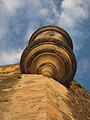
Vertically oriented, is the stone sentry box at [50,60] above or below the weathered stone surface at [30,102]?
above

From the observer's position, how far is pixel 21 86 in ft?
18.1

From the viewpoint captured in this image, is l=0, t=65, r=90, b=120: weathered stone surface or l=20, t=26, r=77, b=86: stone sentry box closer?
l=0, t=65, r=90, b=120: weathered stone surface

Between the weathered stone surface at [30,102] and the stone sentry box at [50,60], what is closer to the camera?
the weathered stone surface at [30,102]

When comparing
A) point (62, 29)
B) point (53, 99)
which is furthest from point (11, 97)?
point (62, 29)

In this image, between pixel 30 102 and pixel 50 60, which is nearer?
pixel 30 102

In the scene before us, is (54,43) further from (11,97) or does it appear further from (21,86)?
(11,97)

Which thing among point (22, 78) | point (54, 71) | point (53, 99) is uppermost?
point (54, 71)

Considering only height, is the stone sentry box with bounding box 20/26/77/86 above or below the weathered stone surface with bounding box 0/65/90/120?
above

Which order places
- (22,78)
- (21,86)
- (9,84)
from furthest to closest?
(22,78) → (9,84) → (21,86)

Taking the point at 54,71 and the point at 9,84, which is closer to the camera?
the point at 9,84

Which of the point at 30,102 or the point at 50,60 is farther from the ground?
the point at 50,60

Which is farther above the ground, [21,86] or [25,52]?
[25,52]

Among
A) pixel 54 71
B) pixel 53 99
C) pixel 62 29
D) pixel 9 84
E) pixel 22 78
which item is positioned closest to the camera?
pixel 53 99

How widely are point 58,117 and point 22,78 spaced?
2380mm
